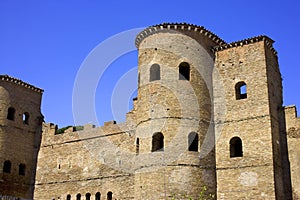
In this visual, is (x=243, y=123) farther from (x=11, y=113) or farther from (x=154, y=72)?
(x=11, y=113)

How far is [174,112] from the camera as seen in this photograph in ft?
67.5

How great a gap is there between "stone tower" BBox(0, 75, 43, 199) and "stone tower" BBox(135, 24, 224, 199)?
1078 cm

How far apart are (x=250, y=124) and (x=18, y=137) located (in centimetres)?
1601

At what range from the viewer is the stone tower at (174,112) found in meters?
19.8

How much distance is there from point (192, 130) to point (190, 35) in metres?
4.92

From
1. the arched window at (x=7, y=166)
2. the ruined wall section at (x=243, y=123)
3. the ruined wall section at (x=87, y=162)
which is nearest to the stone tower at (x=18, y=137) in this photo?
the arched window at (x=7, y=166)

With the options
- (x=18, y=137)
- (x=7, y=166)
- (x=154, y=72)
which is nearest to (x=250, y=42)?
(x=154, y=72)

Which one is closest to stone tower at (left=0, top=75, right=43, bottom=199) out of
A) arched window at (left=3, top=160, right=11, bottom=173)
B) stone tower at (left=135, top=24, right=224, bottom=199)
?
arched window at (left=3, top=160, right=11, bottom=173)

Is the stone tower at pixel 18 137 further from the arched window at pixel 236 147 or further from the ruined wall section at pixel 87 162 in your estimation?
the arched window at pixel 236 147

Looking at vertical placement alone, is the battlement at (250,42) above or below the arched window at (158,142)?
above

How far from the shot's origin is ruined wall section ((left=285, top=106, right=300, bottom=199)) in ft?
65.2

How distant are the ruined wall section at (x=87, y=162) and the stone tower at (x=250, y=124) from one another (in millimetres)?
5440

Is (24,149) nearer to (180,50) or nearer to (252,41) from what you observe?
(180,50)

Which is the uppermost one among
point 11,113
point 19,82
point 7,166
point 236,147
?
point 19,82
